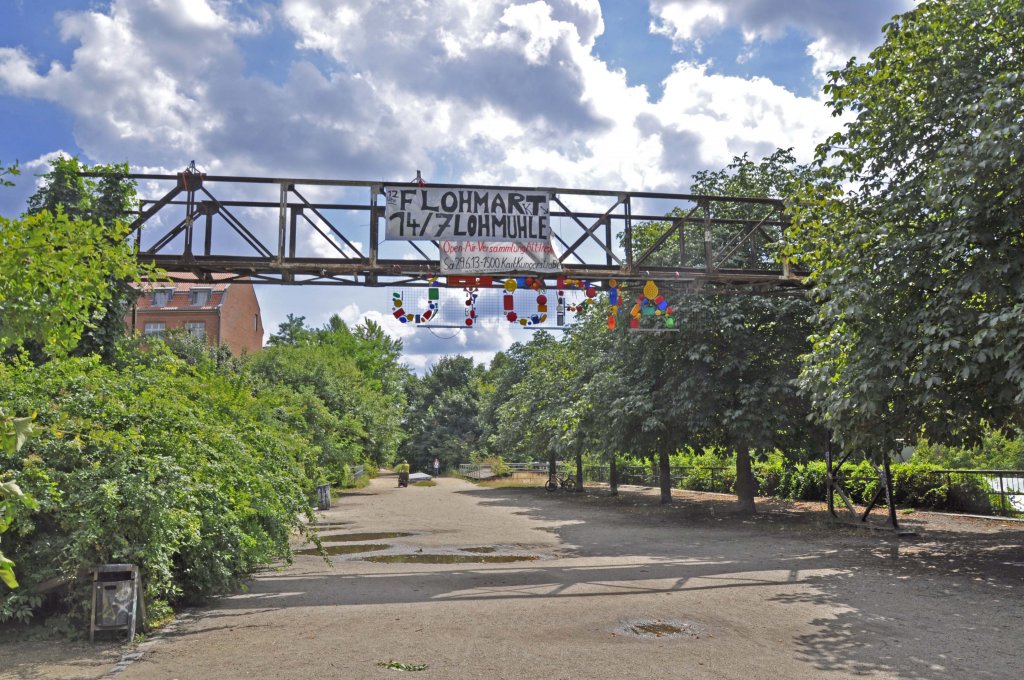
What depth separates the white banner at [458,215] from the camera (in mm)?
13227

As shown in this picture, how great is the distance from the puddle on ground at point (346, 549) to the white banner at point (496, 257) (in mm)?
6090

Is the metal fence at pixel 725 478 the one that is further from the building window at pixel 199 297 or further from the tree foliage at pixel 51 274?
the building window at pixel 199 297

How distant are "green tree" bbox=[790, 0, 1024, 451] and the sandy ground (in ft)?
8.24

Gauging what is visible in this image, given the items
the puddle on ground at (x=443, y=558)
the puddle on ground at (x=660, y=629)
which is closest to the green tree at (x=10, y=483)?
the puddle on ground at (x=660, y=629)

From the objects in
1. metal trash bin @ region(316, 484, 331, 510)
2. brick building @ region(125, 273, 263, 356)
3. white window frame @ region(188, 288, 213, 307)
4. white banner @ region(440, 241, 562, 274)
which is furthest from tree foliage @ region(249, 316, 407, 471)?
white banner @ region(440, 241, 562, 274)

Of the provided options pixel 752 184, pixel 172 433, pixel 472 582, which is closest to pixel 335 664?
pixel 172 433

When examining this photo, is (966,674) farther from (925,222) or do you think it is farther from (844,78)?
(844,78)

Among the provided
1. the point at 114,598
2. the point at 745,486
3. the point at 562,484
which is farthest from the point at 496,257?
the point at 562,484

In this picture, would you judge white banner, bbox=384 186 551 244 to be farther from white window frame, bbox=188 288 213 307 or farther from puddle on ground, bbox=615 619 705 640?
white window frame, bbox=188 288 213 307

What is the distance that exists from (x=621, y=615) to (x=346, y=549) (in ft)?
26.7

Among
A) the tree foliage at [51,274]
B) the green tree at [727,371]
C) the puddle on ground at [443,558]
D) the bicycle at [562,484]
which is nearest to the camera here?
the tree foliage at [51,274]

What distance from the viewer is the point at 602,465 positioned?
4278cm

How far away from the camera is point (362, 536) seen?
1783 centimetres

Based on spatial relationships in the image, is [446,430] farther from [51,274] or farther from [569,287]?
[51,274]
